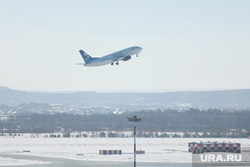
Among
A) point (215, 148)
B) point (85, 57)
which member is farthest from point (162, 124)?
point (215, 148)

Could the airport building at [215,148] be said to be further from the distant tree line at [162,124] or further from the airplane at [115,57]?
the distant tree line at [162,124]

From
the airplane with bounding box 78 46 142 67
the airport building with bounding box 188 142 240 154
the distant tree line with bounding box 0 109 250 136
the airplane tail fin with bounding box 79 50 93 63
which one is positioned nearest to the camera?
the airport building with bounding box 188 142 240 154

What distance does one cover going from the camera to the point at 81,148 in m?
94.0

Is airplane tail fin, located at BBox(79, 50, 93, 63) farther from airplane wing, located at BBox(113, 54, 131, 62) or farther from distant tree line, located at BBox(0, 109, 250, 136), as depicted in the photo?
distant tree line, located at BBox(0, 109, 250, 136)

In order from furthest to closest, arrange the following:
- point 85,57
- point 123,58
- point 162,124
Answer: point 162,124, point 85,57, point 123,58

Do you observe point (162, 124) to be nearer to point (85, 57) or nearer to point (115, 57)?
point (85, 57)

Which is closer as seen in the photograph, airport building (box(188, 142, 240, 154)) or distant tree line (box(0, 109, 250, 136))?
airport building (box(188, 142, 240, 154))

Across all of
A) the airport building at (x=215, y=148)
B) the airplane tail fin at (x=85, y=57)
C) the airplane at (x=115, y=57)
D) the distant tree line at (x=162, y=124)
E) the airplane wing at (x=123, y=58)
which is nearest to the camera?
the airport building at (x=215, y=148)

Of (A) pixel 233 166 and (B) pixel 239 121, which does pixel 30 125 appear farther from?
(A) pixel 233 166

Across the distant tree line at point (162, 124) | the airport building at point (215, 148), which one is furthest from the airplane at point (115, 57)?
the distant tree line at point (162, 124)

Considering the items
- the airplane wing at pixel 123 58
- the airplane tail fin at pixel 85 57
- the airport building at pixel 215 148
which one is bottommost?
the airport building at pixel 215 148

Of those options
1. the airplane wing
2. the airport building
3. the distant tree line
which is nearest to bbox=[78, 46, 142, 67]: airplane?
the airplane wing

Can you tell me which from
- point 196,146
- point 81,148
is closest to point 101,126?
point 81,148

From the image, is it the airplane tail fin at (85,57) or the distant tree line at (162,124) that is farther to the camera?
the distant tree line at (162,124)
